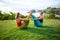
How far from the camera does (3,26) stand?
2359mm

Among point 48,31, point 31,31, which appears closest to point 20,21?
point 31,31

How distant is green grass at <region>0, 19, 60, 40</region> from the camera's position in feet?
7.31

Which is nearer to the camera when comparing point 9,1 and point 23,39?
point 23,39

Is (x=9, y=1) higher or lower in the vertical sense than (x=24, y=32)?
higher

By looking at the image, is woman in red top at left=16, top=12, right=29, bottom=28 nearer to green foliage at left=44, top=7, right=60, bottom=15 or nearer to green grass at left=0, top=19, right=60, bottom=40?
green grass at left=0, top=19, right=60, bottom=40

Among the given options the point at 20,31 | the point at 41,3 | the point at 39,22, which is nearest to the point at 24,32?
the point at 20,31

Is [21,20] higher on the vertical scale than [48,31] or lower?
higher

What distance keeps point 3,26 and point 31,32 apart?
0.38 metres

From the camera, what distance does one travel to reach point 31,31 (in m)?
2.30

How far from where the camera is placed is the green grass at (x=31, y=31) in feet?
7.31

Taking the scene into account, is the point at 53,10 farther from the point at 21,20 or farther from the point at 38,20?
the point at 21,20

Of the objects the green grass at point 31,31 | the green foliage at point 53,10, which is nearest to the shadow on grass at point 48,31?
the green grass at point 31,31

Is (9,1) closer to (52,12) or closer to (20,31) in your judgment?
(20,31)

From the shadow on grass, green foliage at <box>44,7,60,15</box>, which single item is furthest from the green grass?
green foliage at <box>44,7,60,15</box>
